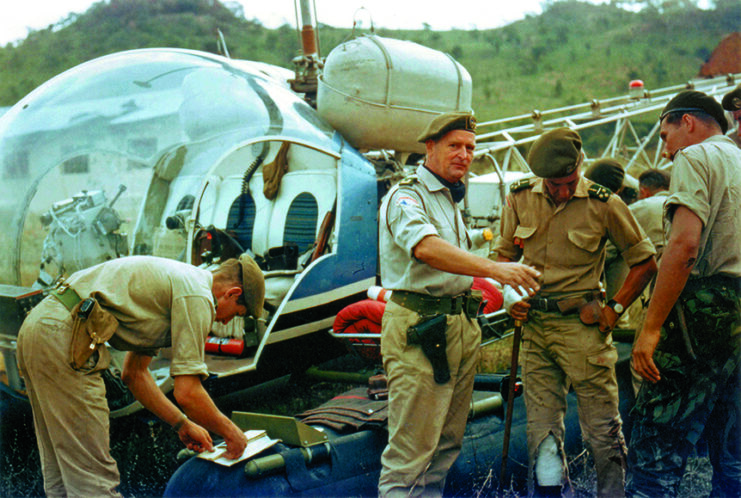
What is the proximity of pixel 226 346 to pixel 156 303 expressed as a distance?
1.97 meters

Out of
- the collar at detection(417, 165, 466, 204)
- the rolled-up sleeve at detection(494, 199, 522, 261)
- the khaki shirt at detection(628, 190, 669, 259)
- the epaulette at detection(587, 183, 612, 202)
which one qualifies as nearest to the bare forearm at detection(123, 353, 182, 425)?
the collar at detection(417, 165, 466, 204)

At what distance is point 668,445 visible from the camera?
295cm

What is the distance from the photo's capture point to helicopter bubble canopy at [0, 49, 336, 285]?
173 inches

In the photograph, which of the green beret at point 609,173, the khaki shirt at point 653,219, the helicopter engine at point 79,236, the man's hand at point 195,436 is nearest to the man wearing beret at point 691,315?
the green beret at point 609,173

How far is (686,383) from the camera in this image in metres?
2.97

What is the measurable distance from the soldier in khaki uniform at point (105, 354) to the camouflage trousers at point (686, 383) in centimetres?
180

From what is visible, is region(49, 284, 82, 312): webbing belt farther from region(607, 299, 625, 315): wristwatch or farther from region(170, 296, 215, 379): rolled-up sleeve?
region(607, 299, 625, 315): wristwatch

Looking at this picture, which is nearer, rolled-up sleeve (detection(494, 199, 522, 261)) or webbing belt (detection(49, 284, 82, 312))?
webbing belt (detection(49, 284, 82, 312))

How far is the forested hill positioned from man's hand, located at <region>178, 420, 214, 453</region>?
97.1 ft

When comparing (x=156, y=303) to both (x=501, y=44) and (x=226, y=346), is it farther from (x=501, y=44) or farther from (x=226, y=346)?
(x=501, y=44)

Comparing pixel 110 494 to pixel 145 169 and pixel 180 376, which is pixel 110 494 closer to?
pixel 180 376

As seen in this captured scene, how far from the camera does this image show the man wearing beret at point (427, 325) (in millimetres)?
2943

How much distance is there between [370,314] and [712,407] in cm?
222

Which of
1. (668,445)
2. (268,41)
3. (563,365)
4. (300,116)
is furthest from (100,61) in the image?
(268,41)
